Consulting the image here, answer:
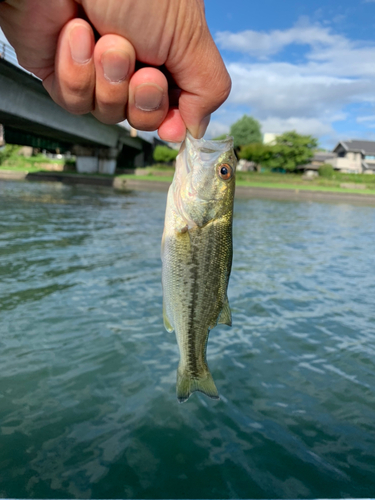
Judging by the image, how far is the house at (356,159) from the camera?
112 metres

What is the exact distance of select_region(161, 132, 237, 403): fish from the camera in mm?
3432

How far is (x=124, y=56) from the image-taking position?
2590 mm

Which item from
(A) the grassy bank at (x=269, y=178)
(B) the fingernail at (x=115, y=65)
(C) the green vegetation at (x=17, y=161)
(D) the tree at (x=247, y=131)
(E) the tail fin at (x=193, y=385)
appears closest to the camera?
(B) the fingernail at (x=115, y=65)

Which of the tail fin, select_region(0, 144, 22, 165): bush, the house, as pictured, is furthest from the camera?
the house

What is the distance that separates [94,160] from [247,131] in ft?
237

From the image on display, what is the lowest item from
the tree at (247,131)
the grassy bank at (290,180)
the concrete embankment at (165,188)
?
the concrete embankment at (165,188)

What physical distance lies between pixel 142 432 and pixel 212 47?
15.4 ft

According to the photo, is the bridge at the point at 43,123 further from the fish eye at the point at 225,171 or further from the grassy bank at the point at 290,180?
the fish eye at the point at 225,171

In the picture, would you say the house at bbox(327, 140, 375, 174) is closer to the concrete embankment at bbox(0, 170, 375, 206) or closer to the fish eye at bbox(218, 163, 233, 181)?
the concrete embankment at bbox(0, 170, 375, 206)

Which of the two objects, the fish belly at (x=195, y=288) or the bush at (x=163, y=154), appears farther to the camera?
the bush at (x=163, y=154)

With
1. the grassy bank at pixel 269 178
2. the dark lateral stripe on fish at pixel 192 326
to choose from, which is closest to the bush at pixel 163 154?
the grassy bank at pixel 269 178

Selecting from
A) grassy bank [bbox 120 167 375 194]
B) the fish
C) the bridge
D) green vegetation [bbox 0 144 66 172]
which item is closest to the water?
the fish

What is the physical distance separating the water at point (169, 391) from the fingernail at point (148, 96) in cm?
403

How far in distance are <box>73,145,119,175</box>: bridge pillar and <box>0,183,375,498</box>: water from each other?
57.5 meters
